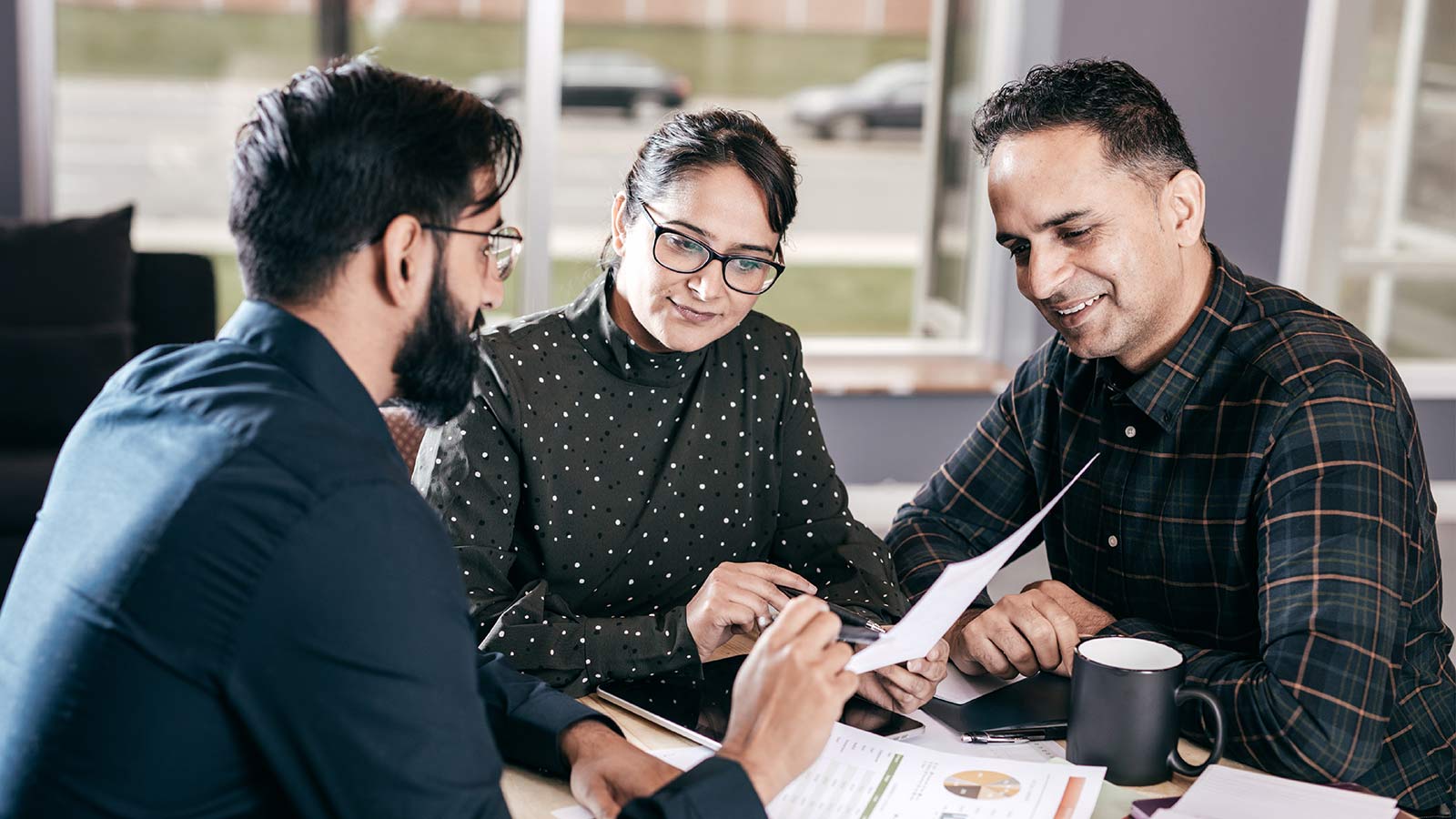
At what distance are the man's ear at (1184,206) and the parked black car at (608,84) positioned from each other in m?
2.65

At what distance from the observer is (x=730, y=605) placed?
4.72 ft

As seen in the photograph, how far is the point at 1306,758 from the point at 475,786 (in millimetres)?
775

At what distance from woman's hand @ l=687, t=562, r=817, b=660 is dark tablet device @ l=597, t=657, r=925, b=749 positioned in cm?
4

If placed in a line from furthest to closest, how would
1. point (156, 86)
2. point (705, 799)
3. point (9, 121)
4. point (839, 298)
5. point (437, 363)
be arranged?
point (839, 298) < point (156, 86) < point (9, 121) < point (437, 363) < point (705, 799)

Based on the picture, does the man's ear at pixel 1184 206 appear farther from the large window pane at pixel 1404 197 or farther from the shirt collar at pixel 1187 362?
the large window pane at pixel 1404 197

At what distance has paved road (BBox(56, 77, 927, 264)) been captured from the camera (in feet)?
12.6

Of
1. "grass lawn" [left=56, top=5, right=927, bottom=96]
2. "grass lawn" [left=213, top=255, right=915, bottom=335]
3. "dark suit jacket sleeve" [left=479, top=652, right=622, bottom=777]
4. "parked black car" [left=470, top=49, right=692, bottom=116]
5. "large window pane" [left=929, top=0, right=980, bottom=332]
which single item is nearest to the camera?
"dark suit jacket sleeve" [left=479, top=652, right=622, bottom=777]

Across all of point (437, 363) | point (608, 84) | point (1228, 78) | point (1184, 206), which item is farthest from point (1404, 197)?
point (437, 363)

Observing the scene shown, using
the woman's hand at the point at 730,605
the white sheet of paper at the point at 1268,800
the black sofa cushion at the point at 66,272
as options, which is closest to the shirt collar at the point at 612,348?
the woman's hand at the point at 730,605

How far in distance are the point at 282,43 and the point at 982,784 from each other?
3353 millimetres

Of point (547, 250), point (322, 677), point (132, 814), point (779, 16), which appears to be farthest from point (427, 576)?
point (779, 16)

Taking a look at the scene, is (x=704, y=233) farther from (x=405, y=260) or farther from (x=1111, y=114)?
(x=405, y=260)

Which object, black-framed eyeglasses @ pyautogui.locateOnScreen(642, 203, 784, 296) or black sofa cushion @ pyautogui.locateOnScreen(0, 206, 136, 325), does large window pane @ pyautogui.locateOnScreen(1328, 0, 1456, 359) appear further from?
black sofa cushion @ pyautogui.locateOnScreen(0, 206, 136, 325)

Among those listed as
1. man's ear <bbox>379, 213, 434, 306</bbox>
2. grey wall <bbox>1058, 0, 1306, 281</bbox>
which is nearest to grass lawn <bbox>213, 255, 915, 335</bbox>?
grey wall <bbox>1058, 0, 1306, 281</bbox>
